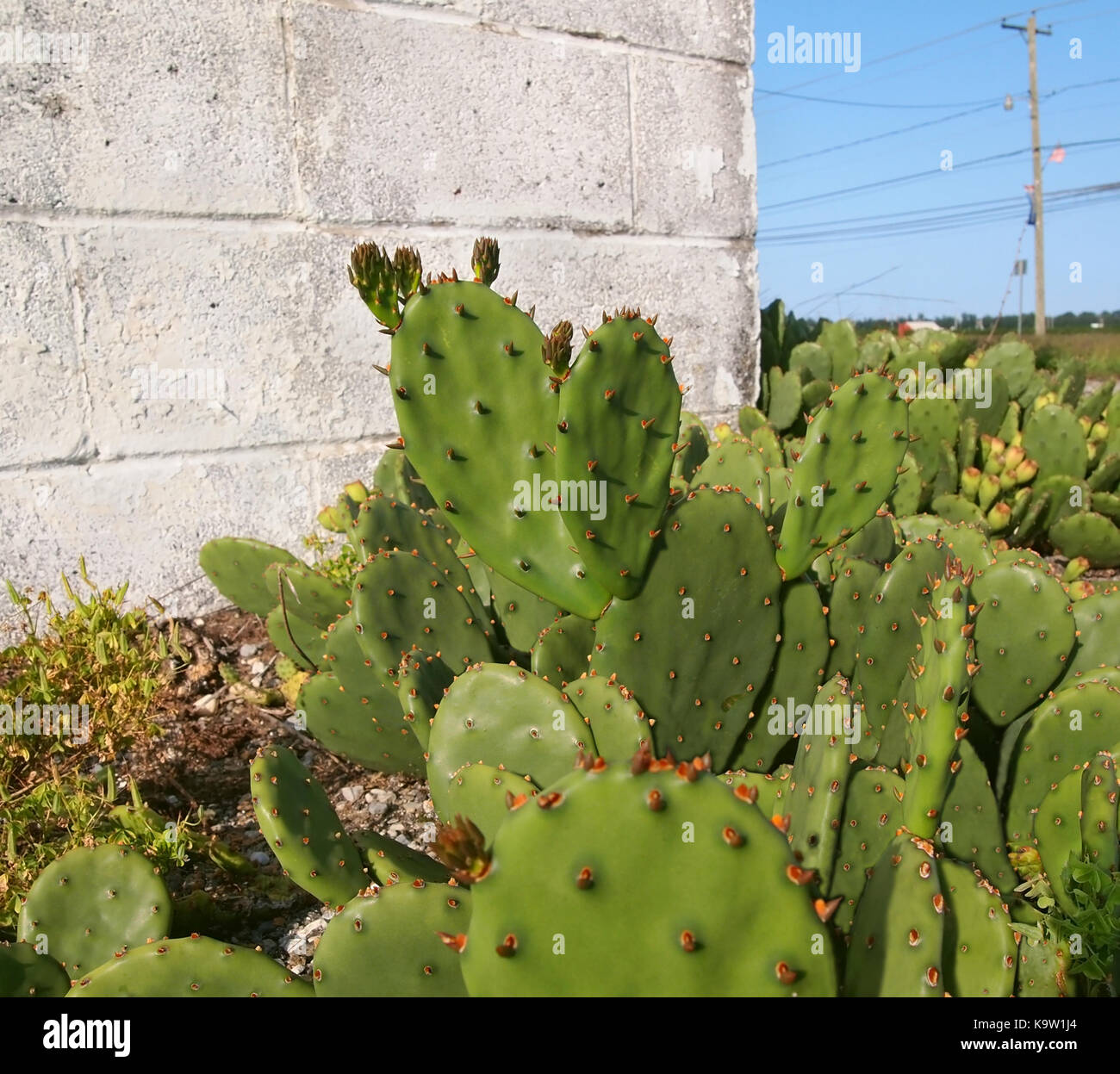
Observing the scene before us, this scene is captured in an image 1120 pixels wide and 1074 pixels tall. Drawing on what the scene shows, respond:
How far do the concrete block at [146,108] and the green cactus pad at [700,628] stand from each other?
2.32 m

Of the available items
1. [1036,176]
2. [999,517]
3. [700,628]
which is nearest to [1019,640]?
[700,628]

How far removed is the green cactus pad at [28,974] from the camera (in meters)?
1.66

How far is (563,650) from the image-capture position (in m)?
2.22

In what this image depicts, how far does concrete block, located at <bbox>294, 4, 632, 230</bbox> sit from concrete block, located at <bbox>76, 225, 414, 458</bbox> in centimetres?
31

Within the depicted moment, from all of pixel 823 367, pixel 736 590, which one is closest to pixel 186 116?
pixel 736 590

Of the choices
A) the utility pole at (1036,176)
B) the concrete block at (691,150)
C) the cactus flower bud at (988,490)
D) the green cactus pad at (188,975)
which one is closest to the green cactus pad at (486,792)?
the green cactus pad at (188,975)

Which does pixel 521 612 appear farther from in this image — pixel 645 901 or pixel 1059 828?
pixel 645 901

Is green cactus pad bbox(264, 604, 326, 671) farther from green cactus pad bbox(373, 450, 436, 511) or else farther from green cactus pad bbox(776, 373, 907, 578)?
green cactus pad bbox(776, 373, 907, 578)

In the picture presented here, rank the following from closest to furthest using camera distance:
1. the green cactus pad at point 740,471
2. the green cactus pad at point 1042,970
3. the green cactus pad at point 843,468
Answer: the green cactus pad at point 1042,970 → the green cactus pad at point 843,468 → the green cactus pad at point 740,471

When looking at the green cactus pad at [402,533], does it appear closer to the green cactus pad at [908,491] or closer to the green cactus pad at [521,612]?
the green cactus pad at [521,612]

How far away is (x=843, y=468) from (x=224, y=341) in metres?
2.33

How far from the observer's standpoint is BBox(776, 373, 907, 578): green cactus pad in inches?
85.3

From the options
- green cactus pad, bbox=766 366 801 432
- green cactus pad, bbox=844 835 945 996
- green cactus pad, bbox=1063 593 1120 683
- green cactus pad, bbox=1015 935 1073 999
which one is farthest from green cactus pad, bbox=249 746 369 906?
green cactus pad, bbox=766 366 801 432
